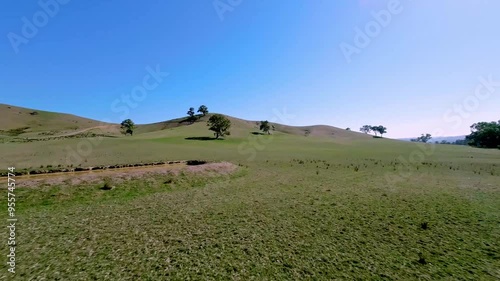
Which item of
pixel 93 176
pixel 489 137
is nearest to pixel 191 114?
pixel 93 176

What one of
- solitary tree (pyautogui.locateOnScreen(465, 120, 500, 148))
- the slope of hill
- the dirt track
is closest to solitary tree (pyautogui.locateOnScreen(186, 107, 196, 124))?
the slope of hill

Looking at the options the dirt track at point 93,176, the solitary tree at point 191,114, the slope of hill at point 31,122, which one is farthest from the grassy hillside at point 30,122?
the dirt track at point 93,176

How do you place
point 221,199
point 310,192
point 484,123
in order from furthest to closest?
point 484,123, point 310,192, point 221,199

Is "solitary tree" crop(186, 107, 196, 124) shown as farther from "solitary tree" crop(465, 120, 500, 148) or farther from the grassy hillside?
"solitary tree" crop(465, 120, 500, 148)

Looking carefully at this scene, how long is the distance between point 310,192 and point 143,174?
19.2m

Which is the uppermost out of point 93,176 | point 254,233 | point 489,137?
point 489,137

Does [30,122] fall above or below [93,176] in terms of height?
above

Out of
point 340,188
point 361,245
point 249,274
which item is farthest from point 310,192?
point 249,274

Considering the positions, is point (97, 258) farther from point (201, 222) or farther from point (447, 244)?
point (447, 244)

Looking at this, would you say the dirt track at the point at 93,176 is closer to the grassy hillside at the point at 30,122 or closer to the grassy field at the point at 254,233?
the grassy field at the point at 254,233

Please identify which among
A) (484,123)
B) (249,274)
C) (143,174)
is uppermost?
(484,123)

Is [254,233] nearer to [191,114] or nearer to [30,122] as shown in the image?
[191,114]

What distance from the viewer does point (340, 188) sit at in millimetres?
26031

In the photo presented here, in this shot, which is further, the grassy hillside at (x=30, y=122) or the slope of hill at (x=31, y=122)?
the grassy hillside at (x=30, y=122)
